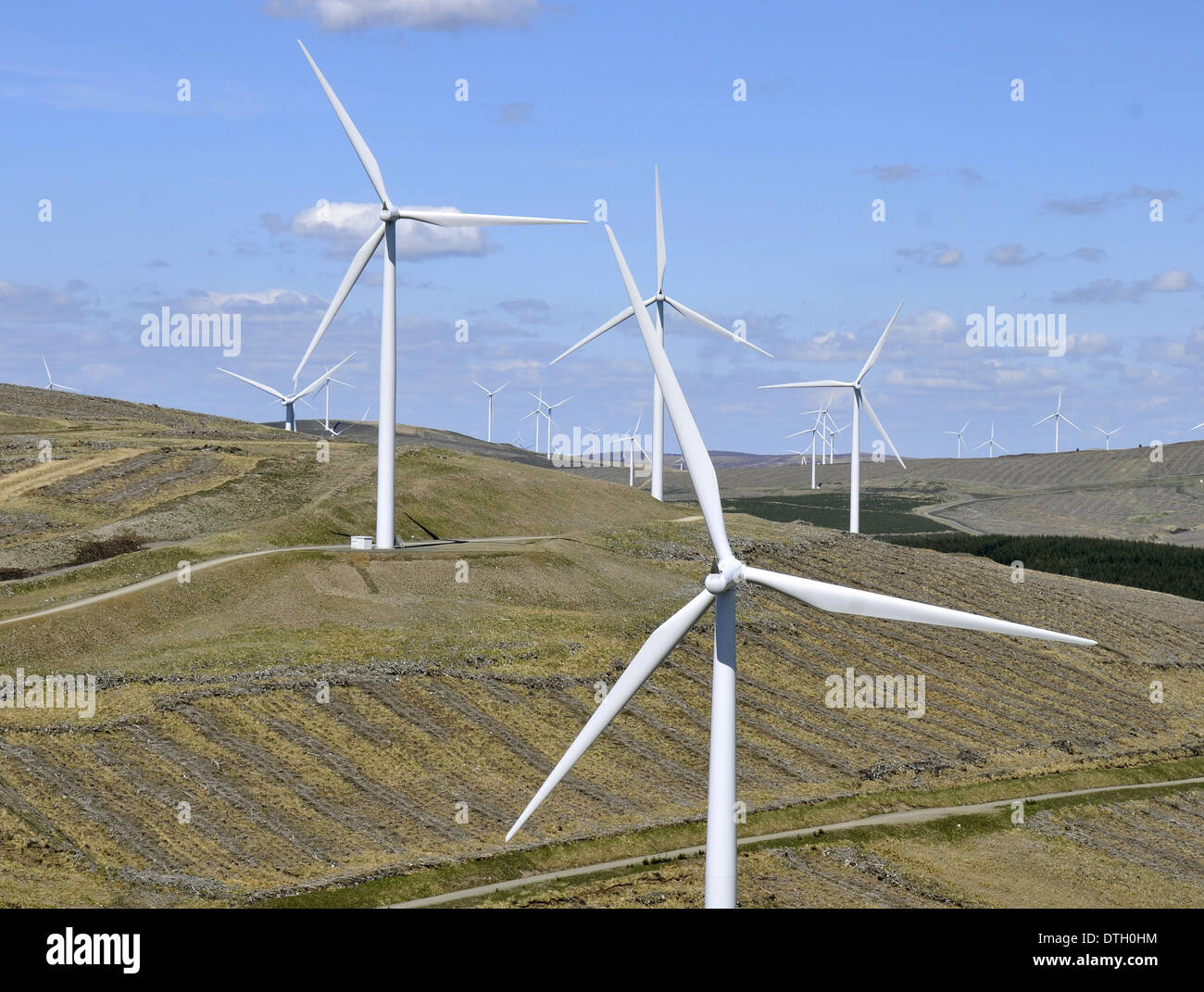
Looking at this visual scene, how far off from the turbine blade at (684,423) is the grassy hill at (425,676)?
22529mm

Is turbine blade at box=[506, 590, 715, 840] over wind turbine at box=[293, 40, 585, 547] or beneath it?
beneath

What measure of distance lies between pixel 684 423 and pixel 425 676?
124 ft

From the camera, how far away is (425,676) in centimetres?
7412

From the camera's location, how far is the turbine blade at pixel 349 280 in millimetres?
79062

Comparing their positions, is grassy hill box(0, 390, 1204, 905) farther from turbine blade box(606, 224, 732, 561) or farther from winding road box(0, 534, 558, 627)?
turbine blade box(606, 224, 732, 561)

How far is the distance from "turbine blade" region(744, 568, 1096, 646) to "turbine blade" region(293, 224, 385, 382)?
45.6m

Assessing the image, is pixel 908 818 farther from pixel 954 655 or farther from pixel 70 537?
pixel 70 537

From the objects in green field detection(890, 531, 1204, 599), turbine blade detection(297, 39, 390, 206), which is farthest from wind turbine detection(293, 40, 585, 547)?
green field detection(890, 531, 1204, 599)

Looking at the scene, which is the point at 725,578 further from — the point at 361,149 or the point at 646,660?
the point at 361,149

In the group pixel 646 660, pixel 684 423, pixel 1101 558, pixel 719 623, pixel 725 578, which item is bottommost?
pixel 1101 558

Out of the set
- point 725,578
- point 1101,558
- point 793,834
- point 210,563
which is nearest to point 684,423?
point 725,578

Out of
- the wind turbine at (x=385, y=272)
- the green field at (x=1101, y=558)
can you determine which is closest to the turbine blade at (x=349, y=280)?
the wind turbine at (x=385, y=272)

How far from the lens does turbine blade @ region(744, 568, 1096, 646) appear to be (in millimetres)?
34375
